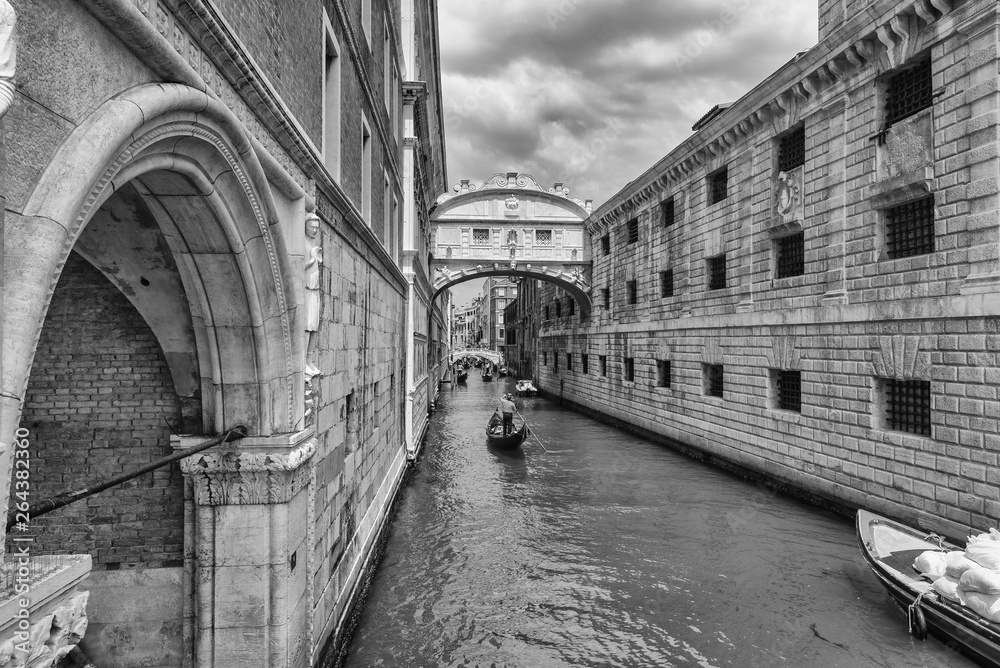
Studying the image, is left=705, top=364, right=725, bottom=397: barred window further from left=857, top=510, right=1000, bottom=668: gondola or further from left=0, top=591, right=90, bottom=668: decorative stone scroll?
left=0, top=591, right=90, bottom=668: decorative stone scroll

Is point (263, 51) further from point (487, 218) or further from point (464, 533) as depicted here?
point (487, 218)

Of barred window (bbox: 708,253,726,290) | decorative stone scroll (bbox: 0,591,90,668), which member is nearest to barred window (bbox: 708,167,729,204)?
barred window (bbox: 708,253,726,290)

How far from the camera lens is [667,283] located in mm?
17859

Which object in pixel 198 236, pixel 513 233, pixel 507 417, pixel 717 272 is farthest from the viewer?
pixel 513 233

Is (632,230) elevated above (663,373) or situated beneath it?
elevated above

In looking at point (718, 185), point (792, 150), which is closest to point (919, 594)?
point (792, 150)

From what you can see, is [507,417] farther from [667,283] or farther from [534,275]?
[534,275]

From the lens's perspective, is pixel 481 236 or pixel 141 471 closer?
pixel 141 471

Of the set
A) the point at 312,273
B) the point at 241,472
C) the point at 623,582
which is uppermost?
the point at 312,273

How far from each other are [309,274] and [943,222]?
9.09 meters

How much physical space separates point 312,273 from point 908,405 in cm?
947

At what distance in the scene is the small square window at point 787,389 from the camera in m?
11.7

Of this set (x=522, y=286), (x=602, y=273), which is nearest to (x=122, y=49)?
(x=602, y=273)

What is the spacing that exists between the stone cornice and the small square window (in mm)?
5534
